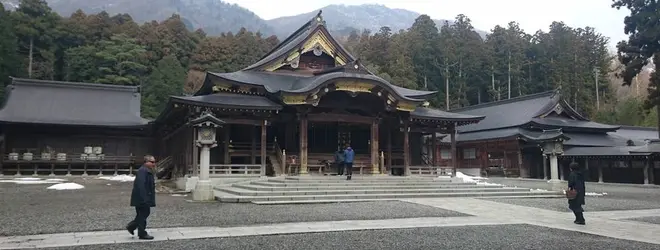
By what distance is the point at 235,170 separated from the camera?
19.8m

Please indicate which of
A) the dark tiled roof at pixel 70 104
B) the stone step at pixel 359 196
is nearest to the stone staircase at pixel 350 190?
the stone step at pixel 359 196

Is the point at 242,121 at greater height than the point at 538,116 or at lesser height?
lesser

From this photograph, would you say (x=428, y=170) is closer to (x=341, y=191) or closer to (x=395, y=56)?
(x=341, y=191)

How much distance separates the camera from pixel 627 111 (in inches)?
1959

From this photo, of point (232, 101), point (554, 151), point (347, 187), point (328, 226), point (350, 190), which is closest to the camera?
point (328, 226)

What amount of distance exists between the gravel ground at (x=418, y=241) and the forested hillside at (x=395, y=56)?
4187 cm

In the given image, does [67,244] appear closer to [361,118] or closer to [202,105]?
[202,105]

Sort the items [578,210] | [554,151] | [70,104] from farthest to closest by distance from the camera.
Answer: [70,104]
[554,151]
[578,210]

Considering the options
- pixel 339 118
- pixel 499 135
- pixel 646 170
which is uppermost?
pixel 499 135

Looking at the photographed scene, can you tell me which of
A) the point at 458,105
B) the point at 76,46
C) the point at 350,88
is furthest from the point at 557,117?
the point at 76,46

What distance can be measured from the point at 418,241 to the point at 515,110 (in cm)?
3543

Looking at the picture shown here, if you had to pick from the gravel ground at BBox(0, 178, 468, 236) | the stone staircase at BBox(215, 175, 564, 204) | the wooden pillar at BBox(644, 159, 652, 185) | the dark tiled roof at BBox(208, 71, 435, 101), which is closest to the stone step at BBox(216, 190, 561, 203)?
the stone staircase at BBox(215, 175, 564, 204)

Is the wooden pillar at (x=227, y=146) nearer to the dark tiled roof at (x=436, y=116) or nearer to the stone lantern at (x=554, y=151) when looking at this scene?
the dark tiled roof at (x=436, y=116)

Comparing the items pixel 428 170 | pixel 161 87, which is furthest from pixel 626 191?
pixel 161 87
